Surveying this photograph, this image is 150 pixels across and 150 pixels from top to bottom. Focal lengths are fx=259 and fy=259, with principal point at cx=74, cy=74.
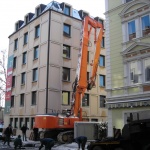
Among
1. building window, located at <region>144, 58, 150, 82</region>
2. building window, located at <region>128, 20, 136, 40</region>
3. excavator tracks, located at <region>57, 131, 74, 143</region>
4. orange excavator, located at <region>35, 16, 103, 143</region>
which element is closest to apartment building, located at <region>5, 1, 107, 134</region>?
orange excavator, located at <region>35, 16, 103, 143</region>

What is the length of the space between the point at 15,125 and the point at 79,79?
15.5 metres

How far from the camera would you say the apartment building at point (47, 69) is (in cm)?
2925

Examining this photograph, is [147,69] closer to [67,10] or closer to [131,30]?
[131,30]

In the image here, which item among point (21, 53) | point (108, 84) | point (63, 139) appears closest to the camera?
point (108, 84)

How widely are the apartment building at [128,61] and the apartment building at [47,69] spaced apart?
11230 mm

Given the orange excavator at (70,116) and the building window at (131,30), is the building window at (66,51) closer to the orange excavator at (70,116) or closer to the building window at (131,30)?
the orange excavator at (70,116)

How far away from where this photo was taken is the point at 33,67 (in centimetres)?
3169

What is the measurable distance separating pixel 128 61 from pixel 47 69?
12956mm

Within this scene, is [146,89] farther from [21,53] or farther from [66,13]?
[21,53]

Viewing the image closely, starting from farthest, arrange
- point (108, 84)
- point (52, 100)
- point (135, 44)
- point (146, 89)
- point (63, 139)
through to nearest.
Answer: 1. point (52, 100)
2. point (63, 139)
3. point (108, 84)
4. point (135, 44)
5. point (146, 89)

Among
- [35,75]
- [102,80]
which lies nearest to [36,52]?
[35,75]

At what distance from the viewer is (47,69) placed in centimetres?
2884

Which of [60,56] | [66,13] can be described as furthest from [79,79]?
[66,13]

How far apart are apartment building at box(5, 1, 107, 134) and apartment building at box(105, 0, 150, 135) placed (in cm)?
1123
